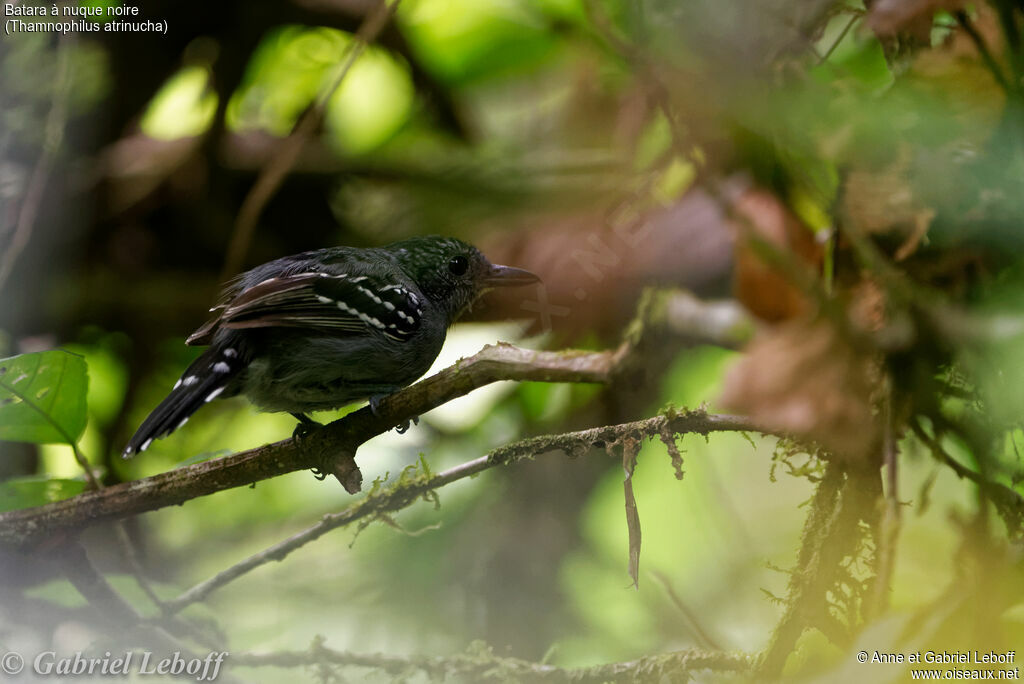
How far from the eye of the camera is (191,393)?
109cm

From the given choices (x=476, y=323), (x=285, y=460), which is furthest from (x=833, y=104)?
(x=285, y=460)

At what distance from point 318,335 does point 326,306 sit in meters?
0.05

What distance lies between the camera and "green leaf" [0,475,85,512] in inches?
45.7

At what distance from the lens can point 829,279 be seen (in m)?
1.20

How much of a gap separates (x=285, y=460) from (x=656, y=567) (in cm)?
52

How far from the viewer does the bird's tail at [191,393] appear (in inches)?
40.5

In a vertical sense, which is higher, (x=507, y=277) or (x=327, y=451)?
(x=507, y=277)

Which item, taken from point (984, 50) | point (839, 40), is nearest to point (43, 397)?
point (839, 40)

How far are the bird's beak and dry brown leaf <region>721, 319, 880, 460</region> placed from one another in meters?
0.33

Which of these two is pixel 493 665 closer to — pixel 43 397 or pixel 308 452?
pixel 308 452

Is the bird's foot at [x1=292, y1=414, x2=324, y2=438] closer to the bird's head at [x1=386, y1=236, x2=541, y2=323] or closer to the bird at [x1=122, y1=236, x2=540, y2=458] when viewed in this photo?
the bird at [x1=122, y1=236, x2=540, y2=458]

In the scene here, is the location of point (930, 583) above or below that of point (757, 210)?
below

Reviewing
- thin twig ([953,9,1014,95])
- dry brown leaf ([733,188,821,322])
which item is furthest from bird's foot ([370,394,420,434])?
thin twig ([953,9,1014,95])

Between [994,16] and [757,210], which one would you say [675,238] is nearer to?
[757,210]
